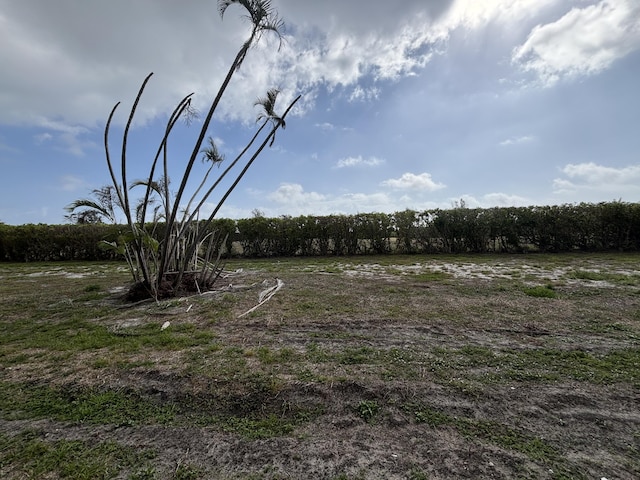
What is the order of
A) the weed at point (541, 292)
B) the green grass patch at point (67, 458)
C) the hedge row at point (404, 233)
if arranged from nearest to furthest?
the green grass patch at point (67, 458), the weed at point (541, 292), the hedge row at point (404, 233)

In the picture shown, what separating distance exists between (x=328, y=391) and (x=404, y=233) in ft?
34.5

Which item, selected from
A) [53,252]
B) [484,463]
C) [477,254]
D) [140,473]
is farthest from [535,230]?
[53,252]

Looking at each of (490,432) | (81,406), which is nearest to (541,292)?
(490,432)

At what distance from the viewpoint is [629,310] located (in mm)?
4027

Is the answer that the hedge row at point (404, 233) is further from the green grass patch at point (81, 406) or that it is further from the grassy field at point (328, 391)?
the green grass patch at point (81, 406)

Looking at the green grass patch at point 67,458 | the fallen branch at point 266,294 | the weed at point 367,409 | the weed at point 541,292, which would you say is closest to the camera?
the green grass patch at point 67,458

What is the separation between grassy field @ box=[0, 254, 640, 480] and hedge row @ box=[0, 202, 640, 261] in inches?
282

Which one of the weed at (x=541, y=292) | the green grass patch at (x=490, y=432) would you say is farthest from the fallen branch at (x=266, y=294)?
the weed at (x=541, y=292)

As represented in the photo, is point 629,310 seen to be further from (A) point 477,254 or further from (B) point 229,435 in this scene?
(A) point 477,254

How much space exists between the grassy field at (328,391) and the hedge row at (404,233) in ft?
23.5

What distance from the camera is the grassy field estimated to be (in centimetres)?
166

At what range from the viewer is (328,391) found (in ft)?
7.57

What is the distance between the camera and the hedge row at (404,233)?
1069 cm

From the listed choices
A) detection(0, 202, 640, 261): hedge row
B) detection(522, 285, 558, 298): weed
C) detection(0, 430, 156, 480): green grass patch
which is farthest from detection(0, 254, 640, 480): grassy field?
detection(0, 202, 640, 261): hedge row
